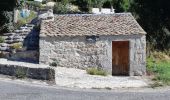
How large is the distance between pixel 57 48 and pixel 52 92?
809cm

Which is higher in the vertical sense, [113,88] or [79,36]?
[79,36]

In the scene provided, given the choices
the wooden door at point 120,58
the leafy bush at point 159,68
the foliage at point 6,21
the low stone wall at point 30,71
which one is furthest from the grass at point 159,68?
the foliage at point 6,21

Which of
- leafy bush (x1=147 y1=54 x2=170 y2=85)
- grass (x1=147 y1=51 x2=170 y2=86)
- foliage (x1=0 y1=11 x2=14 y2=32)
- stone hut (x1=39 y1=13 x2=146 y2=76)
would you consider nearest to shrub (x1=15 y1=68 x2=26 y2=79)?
stone hut (x1=39 y1=13 x2=146 y2=76)

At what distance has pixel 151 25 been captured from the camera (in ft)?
119

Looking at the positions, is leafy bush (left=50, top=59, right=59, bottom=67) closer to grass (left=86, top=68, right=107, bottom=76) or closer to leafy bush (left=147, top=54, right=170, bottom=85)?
grass (left=86, top=68, right=107, bottom=76)

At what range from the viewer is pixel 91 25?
94.7ft

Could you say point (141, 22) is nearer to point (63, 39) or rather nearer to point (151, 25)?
point (151, 25)

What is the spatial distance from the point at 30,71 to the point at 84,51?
5.65 meters

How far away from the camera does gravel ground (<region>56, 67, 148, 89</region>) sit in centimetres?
2227

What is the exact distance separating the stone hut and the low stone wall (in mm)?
4147

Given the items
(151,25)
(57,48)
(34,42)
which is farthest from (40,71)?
(151,25)

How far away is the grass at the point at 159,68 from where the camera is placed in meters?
25.5

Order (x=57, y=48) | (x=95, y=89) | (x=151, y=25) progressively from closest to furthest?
1. (x=95, y=89)
2. (x=57, y=48)
3. (x=151, y=25)

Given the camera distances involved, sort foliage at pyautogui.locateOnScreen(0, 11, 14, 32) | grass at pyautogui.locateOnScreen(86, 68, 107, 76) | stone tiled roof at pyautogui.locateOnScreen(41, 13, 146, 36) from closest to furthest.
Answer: grass at pyautogui.locateOnScreen(86, 68, 107, 76) → stone tiled roof at pyautogui.locateOnScreen(41, 13, 146, 36) → foliage at pyautogui.locateOnScreen(0, 11, 14, 32)
